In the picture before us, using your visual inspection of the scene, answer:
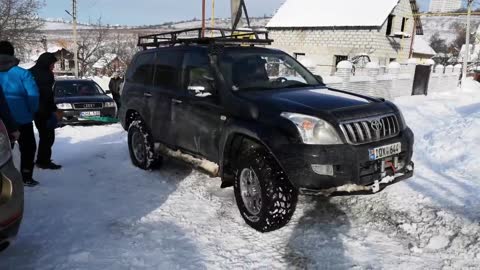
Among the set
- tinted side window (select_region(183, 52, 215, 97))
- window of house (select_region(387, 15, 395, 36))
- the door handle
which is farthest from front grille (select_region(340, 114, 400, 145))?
window of house (select_region(387, 15, 395, 36))

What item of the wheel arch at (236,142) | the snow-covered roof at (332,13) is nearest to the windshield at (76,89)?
the wheel arch at (236,142)

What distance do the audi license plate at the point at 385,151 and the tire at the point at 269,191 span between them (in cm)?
78

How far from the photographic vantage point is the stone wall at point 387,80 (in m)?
12.8

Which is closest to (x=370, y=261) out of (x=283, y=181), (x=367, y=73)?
(x=283, y=181)

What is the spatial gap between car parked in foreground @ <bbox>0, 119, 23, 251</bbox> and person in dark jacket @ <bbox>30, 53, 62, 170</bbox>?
9.89 ft

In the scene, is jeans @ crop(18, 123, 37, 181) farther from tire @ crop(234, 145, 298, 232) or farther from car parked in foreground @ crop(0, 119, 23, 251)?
tire @ crop(234, 145, 298, 232)

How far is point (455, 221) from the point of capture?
3959 millimetres

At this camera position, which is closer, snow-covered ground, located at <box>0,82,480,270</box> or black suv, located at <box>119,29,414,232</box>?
snow-covered ground, located at <box>0,82,480,270</box>

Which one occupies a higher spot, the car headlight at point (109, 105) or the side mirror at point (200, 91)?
the side mirror at point (200, 91)

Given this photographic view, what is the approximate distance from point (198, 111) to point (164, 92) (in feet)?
2.90

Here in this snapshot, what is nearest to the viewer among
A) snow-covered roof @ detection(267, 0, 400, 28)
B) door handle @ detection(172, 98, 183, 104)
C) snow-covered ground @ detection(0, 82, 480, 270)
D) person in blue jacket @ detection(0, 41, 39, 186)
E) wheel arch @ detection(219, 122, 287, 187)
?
snow-covered ground @ detection(0, 82, 480, 270)

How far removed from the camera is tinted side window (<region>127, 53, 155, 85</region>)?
5.65 meters

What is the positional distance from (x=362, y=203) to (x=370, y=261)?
51.5 inches

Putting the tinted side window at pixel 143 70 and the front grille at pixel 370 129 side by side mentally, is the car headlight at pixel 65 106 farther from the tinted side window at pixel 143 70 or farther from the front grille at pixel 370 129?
the front grille at pixel 370 129
